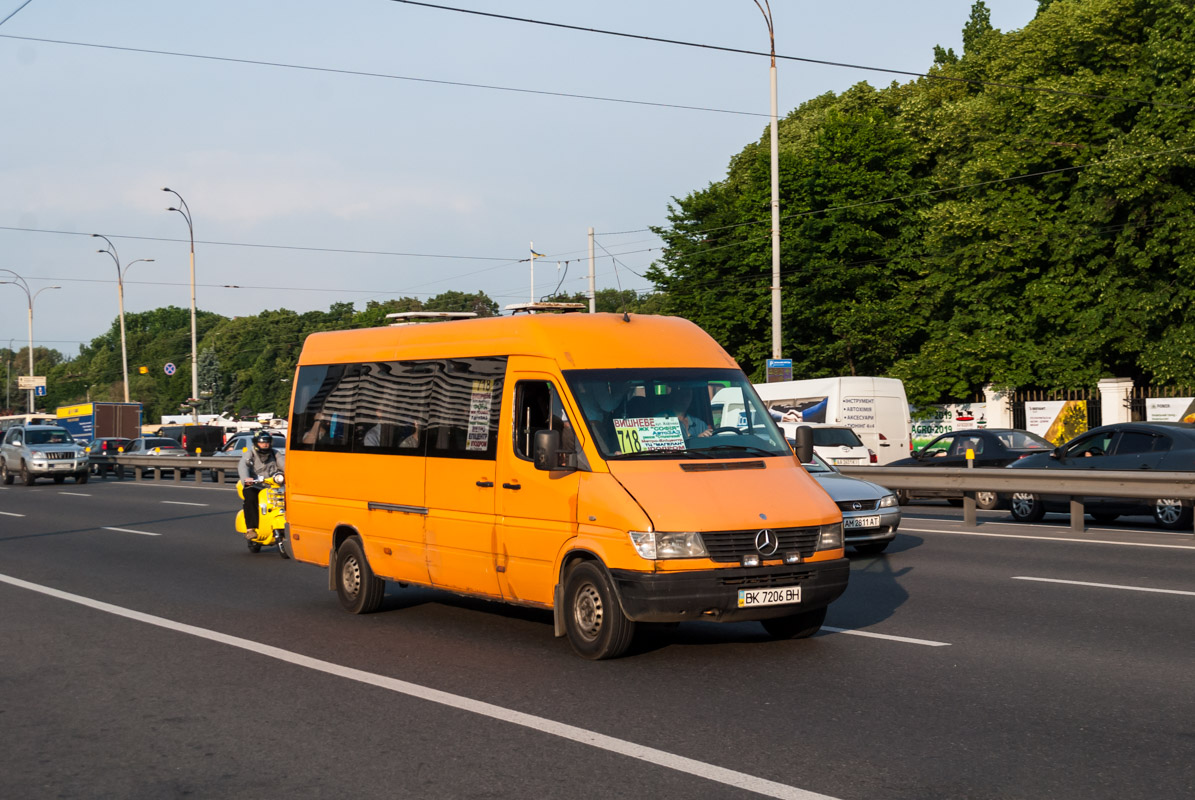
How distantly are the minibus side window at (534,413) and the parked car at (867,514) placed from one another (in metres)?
6.16

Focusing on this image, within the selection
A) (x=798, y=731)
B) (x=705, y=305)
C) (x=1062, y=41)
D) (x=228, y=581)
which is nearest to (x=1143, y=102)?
(x=1062, y=41)

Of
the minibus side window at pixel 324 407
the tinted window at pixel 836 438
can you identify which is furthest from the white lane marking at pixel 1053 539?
the minibus side window at pixel 324 407

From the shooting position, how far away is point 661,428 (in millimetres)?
8961

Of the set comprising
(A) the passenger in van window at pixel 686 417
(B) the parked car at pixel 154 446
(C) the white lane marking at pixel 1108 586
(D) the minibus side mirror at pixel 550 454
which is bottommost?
(C) the white lane marking at pixel 1108 586

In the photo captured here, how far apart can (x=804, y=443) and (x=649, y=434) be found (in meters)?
1.62

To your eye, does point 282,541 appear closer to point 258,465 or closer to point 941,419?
point 258,465

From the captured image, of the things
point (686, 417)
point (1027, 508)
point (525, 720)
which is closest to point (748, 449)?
point (686, 417)

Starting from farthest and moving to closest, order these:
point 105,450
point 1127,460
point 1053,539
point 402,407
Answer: point 105,450 < point 1127,460 < point 1053,539 < point 402,407

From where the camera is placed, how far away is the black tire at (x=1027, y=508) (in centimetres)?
2030

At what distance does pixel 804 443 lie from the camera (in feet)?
32.6

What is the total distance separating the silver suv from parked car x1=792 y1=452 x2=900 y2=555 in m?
32.0

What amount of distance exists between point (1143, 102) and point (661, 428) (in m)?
36.6

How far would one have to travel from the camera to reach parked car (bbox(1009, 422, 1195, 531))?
18.1 m

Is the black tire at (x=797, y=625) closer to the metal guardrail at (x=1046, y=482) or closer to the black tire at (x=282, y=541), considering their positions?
the black tire at (x=282, y=541)
